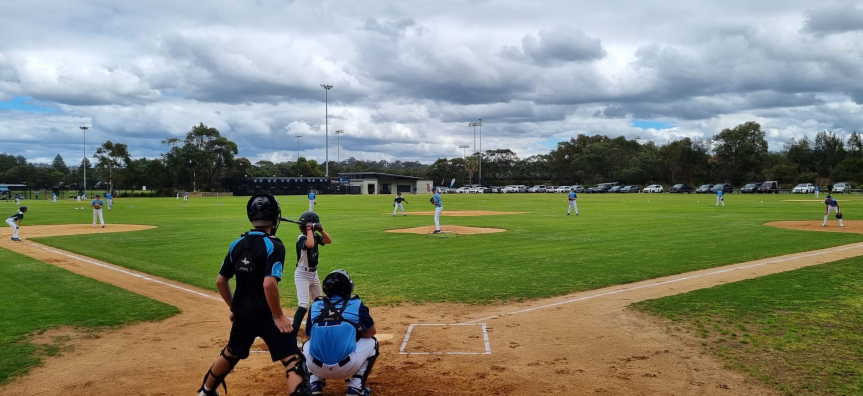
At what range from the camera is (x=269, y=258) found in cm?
472

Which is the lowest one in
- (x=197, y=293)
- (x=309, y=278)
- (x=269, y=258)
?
(x=197, y=293)

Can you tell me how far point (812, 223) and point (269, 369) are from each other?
96.3ft

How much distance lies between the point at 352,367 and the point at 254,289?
119 centimetres

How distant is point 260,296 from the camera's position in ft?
16.1

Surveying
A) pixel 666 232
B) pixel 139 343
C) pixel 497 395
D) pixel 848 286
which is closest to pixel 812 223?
pixel 666 232

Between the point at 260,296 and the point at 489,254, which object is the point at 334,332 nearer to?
Result: the point at 260,296

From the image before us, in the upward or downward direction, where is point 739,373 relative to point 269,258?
downward

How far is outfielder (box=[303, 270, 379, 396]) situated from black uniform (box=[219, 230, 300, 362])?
10.1 inches

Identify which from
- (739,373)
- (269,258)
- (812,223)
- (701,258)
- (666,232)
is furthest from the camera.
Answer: (812,223)

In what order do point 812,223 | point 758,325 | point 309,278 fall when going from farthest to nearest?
point 812,223 < point 758,325 < point 309,278

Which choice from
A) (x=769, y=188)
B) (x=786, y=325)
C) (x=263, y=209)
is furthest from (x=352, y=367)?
(x=769, y=188)

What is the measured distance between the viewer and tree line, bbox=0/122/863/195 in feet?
334

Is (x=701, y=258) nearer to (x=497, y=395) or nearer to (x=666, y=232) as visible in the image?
(x=666, y=232)

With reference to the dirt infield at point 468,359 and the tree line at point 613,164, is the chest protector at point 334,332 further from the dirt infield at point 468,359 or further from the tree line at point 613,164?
the tree line at point 613,164
